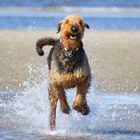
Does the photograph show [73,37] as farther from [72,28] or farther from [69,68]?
[69,68]

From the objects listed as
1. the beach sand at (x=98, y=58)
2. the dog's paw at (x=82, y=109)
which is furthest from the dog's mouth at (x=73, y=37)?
the beach sand at (x=98, y=58)

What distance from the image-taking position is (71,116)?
33.6ft

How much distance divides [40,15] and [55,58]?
21307 millimetres

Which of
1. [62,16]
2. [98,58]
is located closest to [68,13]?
[62,16]

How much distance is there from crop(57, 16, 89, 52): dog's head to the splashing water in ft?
3.67

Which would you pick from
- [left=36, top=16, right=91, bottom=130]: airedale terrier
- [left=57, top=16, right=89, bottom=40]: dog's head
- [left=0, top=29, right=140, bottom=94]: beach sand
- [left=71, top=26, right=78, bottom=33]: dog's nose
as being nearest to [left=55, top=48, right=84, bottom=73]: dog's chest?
[left=36, top=16, right=91, bottom=130]: airedale terrier

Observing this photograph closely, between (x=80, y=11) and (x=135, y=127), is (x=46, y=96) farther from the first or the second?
(x=80, y=11)

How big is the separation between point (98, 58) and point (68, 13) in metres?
13.7

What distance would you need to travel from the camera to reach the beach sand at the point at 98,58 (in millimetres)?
13953

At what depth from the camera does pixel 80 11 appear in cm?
3281

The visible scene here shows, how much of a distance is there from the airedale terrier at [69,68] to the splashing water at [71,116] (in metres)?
0.31

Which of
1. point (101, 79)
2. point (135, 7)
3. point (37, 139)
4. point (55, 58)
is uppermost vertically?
point (55, 58)

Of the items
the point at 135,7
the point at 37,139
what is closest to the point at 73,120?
the point at 37,139

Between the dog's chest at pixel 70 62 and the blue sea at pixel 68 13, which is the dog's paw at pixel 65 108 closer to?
the dog's chest at pixel 70 62
